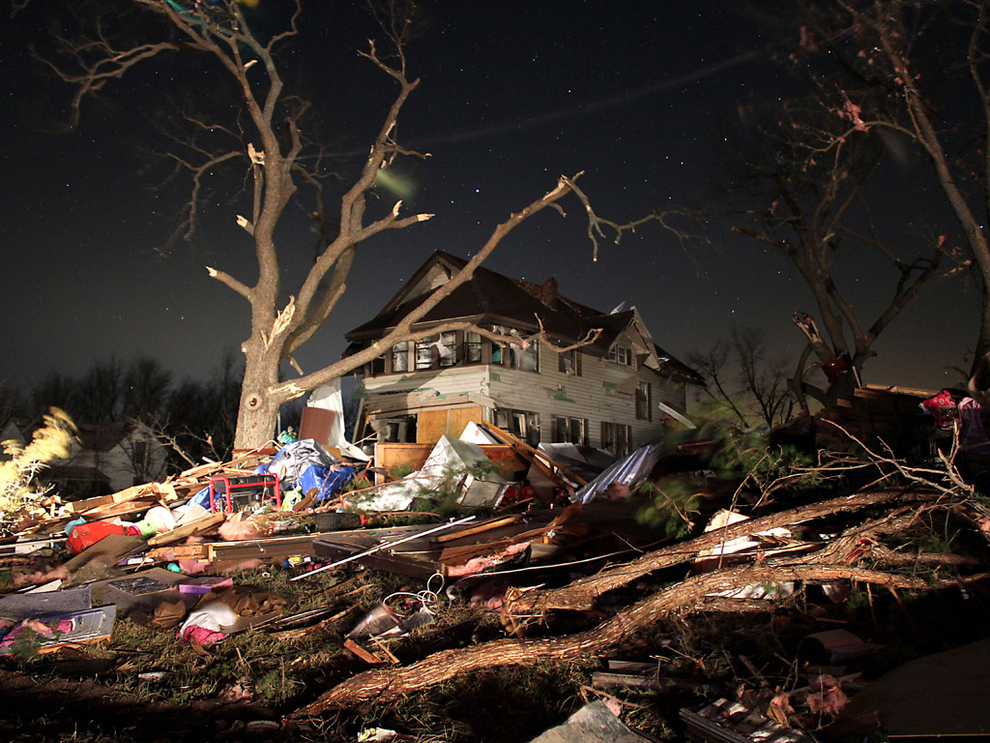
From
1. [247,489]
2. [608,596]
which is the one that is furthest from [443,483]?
[608,596]

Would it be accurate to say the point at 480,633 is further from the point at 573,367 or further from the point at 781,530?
the point at 573,367

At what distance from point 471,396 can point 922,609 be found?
58.2ft

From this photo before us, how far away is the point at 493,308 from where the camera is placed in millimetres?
22500

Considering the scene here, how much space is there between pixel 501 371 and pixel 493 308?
2.22 m

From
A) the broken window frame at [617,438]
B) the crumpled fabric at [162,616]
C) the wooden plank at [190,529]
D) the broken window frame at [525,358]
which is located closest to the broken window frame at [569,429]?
the broken window frame at [617,438]

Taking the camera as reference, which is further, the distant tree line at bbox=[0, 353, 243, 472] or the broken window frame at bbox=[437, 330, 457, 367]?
the distant tree line at bbox=[0, 353, 243, 472]

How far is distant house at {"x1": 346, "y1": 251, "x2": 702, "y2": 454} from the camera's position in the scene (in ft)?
72.7

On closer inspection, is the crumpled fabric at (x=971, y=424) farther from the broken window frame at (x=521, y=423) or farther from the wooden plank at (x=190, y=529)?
the broken window frame at (x=521, y=423)

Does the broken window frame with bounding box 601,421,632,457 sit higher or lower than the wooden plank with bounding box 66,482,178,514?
higher

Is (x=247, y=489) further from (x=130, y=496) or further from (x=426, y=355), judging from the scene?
(x=426, y=355)

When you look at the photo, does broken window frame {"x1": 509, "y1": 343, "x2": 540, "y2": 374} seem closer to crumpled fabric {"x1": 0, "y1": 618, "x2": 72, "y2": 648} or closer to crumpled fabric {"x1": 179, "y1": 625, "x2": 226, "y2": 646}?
crumpled fabric {"x1": 179, "y1": 625, "x2": 226, "y2": 646}

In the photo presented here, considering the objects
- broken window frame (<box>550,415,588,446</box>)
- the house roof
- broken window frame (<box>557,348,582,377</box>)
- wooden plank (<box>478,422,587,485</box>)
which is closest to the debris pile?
wooden plank (<box>478,422,587,485</box>)

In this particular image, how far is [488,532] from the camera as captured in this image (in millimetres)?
8562

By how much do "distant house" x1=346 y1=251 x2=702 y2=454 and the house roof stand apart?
0.05 meters
